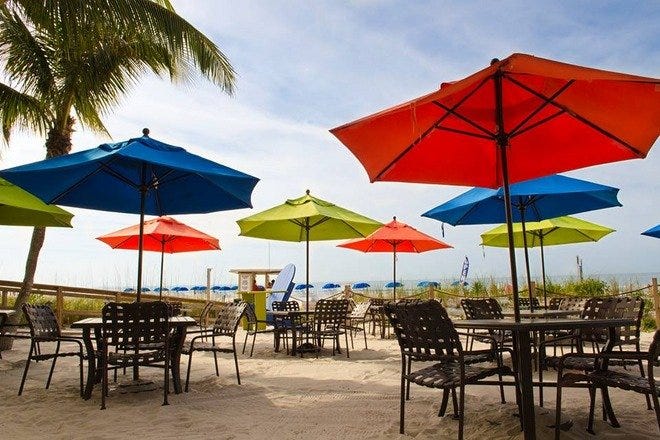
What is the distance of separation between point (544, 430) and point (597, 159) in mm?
2372

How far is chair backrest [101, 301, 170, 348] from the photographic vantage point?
14.0ft

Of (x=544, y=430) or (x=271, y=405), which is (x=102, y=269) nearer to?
(x=271, y=405)

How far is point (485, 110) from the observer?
13.2 feet

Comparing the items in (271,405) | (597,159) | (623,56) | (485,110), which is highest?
(623,56)

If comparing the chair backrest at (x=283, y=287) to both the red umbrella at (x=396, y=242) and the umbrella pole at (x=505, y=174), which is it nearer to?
the red umbrella at (x=396, y=242)

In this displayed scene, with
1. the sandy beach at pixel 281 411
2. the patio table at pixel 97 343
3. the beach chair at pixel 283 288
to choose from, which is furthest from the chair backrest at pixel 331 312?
the beach chair at pixel 283 288

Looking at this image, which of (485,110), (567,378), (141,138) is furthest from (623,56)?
(141,138)

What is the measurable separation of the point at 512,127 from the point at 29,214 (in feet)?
21.2

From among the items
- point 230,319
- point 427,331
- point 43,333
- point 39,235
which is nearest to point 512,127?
point 427,331

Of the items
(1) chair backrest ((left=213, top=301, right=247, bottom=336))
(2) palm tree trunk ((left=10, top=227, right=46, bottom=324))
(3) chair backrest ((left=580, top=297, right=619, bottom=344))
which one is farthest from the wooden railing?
(3) chair backrest ((left=580, top=297, right=619, bottom=344))

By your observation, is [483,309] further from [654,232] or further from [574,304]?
[654,232]

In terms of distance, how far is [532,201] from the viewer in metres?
6.32

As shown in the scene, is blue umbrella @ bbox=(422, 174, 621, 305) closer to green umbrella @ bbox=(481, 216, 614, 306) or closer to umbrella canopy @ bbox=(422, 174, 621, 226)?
umbrella canopy @ bbox=(422, 174, 621, 226)

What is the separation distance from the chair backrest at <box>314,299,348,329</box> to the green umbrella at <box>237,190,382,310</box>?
0.28 m
